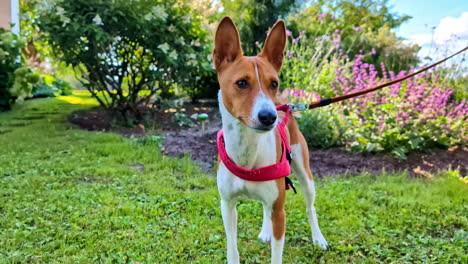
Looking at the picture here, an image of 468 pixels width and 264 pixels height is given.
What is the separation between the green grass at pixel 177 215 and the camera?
2980 millimetres

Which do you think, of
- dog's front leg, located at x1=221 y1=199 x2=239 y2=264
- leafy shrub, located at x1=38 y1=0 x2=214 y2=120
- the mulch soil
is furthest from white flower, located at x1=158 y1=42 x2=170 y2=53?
dog's front leg, located at x1=221 y1=199 x2=239 y2=264

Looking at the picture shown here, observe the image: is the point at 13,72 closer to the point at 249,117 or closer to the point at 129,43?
the point at 129,43

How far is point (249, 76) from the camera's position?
208 centimetres

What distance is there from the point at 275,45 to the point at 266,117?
715 mm

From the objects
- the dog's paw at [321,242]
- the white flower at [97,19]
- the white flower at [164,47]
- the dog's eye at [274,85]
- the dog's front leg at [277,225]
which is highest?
the white flower at [97,19]

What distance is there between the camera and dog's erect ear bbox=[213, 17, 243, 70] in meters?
Result: 2.27

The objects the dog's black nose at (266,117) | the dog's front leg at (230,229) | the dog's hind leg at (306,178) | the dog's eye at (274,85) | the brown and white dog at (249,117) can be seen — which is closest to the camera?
the dog's black nose at (266,117)

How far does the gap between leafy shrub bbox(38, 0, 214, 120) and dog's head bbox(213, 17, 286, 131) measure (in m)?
4.95

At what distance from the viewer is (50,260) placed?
9.10 feet

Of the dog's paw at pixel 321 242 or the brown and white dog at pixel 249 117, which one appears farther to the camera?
the dog's paw at pixel 321 242

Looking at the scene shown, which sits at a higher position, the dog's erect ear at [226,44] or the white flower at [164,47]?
the white flower at [164,47]

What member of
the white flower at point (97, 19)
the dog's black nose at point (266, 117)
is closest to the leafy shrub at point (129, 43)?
the white flower at point (97, 19)

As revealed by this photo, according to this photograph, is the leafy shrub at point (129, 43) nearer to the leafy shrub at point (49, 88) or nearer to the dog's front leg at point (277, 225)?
the leafy shrub at point (49, 88)

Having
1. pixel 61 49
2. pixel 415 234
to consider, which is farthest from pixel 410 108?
pixel 61 49
